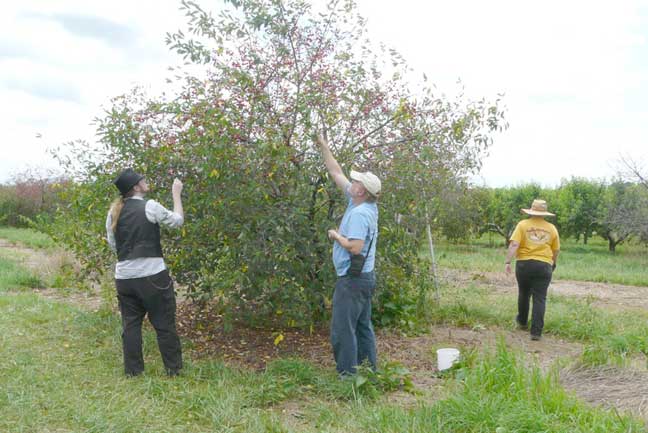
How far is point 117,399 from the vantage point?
4301 mm

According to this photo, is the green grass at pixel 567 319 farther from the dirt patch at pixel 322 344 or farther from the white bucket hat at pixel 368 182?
the white bucket hat at pixel 368 182

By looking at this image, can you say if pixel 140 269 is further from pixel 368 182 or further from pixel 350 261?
pixel 368 182

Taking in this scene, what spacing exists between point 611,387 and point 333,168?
2.66 metres

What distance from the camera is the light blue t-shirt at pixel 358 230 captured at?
14.8 ft

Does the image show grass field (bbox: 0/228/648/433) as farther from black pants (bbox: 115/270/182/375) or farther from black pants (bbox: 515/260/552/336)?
black pants (bbox: 515/260/552/336)

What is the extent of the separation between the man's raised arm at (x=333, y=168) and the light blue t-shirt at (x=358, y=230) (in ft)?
0.57

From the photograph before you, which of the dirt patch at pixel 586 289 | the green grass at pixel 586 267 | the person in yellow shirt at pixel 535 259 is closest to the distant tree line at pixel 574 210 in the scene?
the green grass at pixel 586 267

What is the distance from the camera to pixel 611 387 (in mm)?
4484

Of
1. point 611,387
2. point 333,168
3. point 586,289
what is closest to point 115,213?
point 333,168

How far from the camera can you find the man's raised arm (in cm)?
479

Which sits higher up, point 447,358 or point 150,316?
point 150,316

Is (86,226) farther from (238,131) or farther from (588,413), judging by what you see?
(588,413)

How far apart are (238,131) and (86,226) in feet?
8.44

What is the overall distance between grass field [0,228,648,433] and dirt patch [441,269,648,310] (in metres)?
3.44
